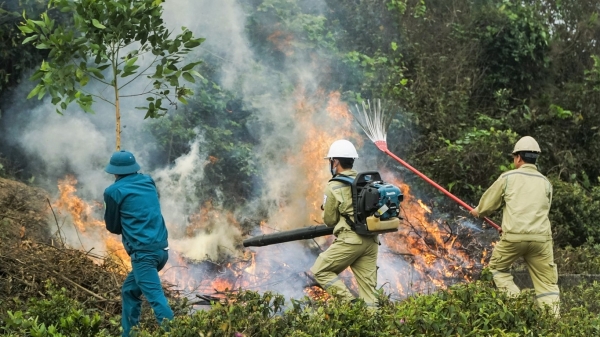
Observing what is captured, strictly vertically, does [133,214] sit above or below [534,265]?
above

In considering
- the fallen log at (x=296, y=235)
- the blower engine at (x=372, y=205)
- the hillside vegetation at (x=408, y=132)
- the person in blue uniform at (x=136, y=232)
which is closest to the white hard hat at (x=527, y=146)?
the hillside vegetation at (x=408, y=132)

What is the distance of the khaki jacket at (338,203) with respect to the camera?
7438 mm

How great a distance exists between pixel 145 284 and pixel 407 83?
8.52 metres

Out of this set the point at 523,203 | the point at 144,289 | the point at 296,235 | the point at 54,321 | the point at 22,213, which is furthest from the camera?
the point at 22,213

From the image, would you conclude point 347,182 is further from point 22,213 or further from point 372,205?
point 22,213

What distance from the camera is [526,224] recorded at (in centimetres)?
802

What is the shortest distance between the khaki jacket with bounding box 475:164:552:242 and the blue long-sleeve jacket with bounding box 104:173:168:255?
11.6ft

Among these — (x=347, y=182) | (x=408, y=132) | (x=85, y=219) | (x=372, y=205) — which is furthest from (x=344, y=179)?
(x=408, y=132)

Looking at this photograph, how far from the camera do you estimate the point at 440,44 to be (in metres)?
14.9

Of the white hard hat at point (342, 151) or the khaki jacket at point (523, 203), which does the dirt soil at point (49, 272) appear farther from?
the khaki jacket at point (523, 203)

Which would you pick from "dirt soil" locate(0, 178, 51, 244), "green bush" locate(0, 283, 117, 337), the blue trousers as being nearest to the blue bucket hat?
the blue trousers

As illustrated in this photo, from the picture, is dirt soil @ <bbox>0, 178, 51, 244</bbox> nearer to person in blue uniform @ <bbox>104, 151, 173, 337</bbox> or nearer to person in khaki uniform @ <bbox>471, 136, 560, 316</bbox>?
person in blue uniform @ <bbox>104, 151, 173, 337</bbox>

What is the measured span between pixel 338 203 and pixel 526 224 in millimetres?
1984

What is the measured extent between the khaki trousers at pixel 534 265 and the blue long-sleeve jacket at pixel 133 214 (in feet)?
11.6
